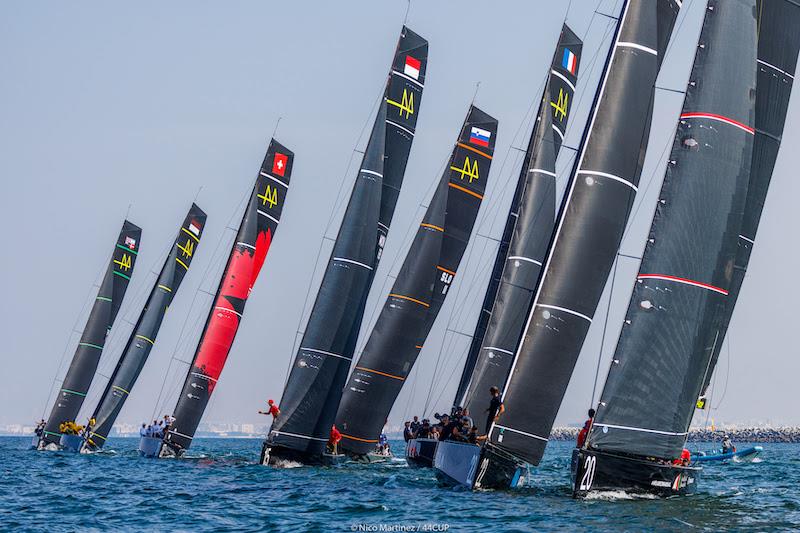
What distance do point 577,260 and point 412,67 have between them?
1440 cm

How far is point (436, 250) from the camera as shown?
33.2 metres

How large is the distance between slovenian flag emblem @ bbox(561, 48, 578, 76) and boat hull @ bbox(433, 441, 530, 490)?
14994 millimetres

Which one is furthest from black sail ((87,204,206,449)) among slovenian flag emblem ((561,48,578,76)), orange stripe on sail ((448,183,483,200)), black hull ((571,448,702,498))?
black hull ((571,448,702,498))

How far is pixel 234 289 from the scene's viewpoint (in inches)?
1458

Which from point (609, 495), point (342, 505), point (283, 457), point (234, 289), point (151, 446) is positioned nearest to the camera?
point (609, 495)

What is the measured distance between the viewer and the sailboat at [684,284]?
19.9m

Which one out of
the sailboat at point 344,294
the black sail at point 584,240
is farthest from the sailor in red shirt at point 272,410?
the black sail at point 584,240

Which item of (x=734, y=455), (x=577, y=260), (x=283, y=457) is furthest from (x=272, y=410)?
(x=734, y=455)

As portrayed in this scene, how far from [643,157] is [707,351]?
4071 millimetres

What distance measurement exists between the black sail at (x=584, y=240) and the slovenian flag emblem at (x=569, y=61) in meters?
10.9

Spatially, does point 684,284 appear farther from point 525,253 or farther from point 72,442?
point 72,442

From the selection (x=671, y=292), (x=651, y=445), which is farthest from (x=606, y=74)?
(x=651, y=445)

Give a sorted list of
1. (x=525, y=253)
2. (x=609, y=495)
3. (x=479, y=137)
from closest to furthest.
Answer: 1. (x=609, y=495)
2. (x=525, y=253)
3. (x=479, y=137)

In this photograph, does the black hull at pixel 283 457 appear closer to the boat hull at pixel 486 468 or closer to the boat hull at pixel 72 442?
the boat hull at pixel 486 468
